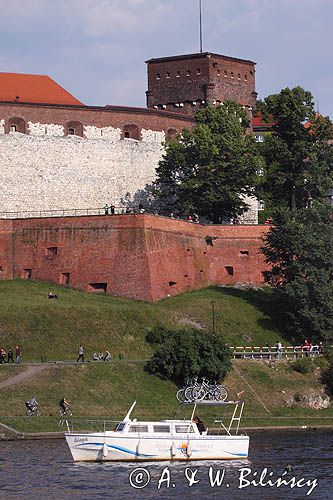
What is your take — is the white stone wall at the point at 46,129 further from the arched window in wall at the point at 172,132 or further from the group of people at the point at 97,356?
the group of people at the point at 97,356

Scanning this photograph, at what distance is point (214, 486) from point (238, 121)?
52.2m

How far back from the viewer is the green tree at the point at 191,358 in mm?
72875

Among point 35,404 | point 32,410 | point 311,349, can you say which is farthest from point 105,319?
point 32,410

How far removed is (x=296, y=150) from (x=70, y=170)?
1623cm

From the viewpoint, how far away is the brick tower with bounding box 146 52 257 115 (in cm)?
11044

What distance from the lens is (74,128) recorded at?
9975 centimetres

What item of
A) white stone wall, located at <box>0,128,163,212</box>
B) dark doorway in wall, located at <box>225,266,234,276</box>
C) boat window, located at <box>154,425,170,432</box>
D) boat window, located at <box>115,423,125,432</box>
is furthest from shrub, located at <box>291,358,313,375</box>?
white stone wall, located at <box>0,128,163,212</box>

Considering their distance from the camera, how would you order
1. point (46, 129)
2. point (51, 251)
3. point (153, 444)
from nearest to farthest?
point (153, 444), point (51, 251), point (46, 129)

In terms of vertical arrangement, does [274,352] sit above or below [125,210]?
below

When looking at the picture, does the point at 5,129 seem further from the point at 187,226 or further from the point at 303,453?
the point at 303,453

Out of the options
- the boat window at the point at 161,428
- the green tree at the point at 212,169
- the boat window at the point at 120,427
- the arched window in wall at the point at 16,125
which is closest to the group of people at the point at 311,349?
the green tree at the point at 212,169

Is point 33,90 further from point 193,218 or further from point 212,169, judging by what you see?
point 193,218

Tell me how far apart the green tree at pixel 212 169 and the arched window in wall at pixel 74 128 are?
6253mm

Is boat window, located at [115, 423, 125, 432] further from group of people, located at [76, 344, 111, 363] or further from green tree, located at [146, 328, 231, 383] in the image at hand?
group of people, located at [76, 344, 111, 363]
